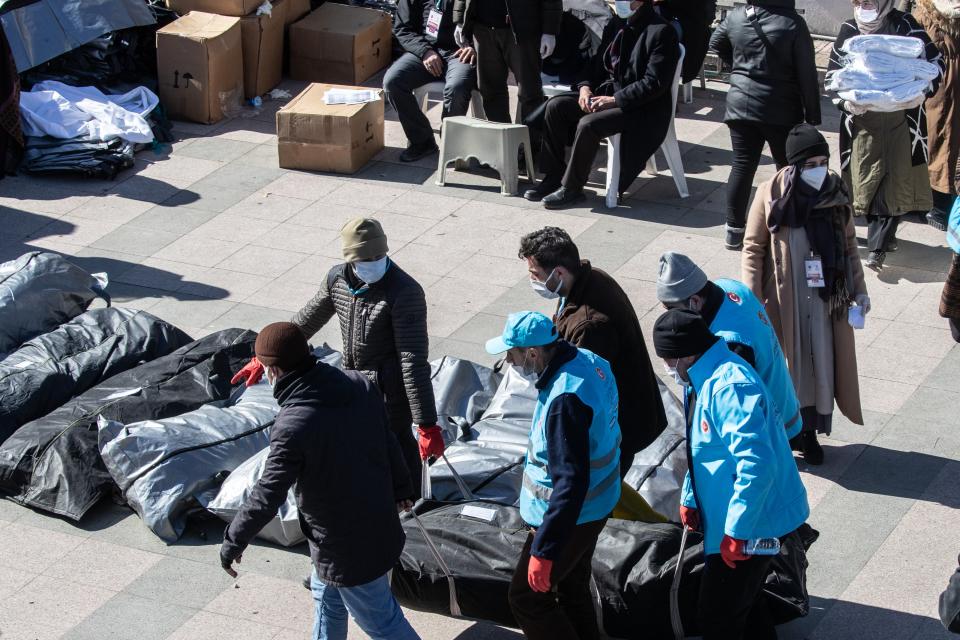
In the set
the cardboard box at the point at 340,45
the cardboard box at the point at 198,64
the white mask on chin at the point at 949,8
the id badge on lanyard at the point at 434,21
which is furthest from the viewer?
the cardboard box at the point at 340,45

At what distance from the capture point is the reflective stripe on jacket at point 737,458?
4.38 metres

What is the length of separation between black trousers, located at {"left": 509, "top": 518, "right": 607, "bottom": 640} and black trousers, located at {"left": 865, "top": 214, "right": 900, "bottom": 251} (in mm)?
4560

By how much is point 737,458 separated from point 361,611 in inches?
57.2

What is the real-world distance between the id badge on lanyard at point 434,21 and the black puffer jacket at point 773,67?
2811mm

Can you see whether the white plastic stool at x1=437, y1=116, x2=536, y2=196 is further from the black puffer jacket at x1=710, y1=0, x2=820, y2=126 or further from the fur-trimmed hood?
the fur-trimmed hood

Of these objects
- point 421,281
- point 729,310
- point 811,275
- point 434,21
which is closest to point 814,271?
point 811,275

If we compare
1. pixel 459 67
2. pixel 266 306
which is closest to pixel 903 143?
pixel 459 67

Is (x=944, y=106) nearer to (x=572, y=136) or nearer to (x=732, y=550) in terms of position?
(x=572, y=136)

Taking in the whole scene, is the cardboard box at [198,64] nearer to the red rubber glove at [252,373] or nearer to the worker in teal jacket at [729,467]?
the red rubber glove at [252,373]

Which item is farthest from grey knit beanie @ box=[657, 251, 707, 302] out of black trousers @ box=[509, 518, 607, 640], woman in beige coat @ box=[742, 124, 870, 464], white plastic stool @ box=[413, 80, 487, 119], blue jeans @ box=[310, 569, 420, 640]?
white plastic stool @ box=[413, 80, 487, 119]

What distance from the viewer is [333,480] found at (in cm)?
457

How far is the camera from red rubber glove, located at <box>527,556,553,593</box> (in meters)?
4.48

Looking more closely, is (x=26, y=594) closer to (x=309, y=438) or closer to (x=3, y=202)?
(x=309, y=438)


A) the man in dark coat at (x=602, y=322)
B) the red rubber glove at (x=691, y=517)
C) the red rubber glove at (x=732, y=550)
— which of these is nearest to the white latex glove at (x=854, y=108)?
the man in dark coat at (x=602, y=322)
